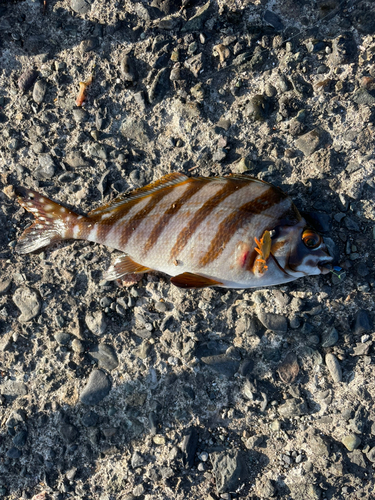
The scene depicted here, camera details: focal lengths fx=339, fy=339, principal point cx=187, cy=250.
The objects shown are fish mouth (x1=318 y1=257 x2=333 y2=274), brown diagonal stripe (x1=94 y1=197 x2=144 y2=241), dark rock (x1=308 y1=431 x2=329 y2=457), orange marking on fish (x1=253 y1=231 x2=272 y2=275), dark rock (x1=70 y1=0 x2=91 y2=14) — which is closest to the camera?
orange marking on fish (x1=253 y1=231 x2=272 y2=275)

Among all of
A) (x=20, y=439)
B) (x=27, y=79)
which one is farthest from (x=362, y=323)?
(x=27, y=79)

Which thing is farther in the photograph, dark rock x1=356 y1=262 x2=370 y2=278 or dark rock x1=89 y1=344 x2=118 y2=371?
dark rock x1=89 y1=344 x2=118 y2=371

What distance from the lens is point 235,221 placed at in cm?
244

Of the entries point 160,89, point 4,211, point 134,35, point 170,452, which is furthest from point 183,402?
point 134,35

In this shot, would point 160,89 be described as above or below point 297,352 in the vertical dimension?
above

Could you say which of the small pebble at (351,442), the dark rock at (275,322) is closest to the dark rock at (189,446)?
the dark rock at (275,322)

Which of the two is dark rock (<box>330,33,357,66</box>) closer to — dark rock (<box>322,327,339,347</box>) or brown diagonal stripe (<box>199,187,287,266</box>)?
brown diagonal stripe (<box>199,187,287,266</box>)

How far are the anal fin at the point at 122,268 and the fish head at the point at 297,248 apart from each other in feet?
3.33

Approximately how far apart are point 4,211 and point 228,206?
6.54 feet

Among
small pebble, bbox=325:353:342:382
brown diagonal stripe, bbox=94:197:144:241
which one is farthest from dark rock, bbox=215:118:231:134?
small pebble, bbox=325:353:342:382

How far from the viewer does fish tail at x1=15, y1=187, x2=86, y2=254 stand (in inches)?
111

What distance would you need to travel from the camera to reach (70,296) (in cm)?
290

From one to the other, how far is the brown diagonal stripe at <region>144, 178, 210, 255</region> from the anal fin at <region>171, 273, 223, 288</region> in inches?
14.1

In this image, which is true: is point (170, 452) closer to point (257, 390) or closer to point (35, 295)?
point (257, 390)
